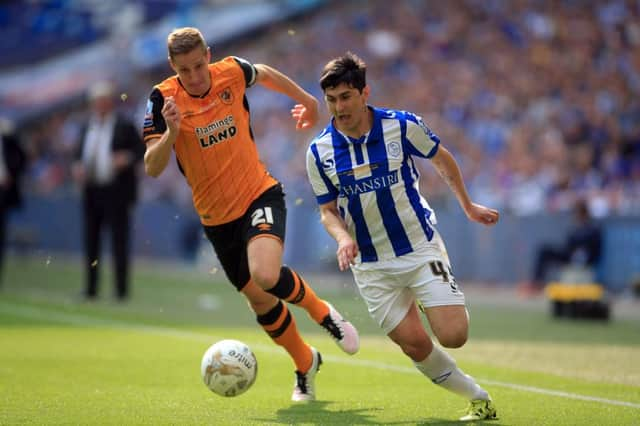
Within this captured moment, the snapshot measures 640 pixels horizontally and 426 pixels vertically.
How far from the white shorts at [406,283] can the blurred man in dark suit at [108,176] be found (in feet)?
28.8

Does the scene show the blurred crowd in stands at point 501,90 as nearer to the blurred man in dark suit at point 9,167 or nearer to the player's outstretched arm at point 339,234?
the blurred man in dark suit at point 9,167

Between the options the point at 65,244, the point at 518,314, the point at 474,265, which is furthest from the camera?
the point at 65,244

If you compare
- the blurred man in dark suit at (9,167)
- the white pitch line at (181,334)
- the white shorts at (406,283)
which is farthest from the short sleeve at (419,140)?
the blurred man in dark suit at (9,167)

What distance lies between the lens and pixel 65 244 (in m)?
26.6

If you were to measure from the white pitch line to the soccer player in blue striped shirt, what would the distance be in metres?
1.37

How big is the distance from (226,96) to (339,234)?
5.14 ft

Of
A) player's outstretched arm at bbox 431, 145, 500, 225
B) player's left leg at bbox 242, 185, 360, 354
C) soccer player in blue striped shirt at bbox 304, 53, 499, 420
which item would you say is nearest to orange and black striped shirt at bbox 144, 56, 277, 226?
player's left leg at bbox 242, 185, 360, 354

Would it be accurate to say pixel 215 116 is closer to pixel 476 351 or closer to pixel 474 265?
pixel 476 351

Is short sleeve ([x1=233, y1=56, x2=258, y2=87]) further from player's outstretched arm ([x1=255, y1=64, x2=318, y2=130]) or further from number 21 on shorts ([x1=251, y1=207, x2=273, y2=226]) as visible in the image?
number 21 on shorts ([x1=251, y1=207, x2=273, y2=226])

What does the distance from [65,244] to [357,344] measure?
20.2 metres

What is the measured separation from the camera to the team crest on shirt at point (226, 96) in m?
7.46

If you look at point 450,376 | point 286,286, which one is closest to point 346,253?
point 450,376

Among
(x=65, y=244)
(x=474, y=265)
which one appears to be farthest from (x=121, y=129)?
(x=65, y=244)

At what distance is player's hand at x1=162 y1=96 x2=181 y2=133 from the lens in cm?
669
